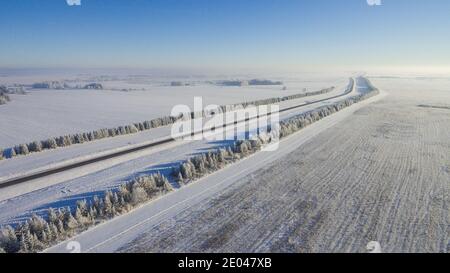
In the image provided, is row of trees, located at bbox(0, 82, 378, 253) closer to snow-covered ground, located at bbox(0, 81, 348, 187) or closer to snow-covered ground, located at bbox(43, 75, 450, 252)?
snow-covered ground, located at bbox(43, 75, 450, 252)

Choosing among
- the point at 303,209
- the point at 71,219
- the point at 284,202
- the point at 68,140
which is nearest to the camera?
the point at 71,219

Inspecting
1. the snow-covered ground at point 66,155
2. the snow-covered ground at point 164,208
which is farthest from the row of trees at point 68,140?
the snow-covered ground at point 164,208

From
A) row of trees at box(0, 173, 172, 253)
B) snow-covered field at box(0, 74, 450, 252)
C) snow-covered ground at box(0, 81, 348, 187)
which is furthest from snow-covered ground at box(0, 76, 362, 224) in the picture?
row of trees at box(0, 173, 172, 253)

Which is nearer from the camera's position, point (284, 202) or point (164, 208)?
point (164, 208)

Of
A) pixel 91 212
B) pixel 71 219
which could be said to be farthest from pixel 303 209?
pixel 71 219

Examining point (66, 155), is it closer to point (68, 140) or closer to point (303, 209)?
point (68, 140)

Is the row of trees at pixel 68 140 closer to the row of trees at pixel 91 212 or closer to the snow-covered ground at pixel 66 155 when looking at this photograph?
the snow-covered ground at pixel 66 155

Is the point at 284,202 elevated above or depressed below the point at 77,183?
below

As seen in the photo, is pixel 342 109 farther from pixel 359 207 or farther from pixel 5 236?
pixel 5 236
